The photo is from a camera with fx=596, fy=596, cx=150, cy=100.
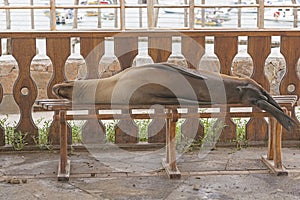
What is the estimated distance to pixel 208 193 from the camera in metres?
3.41

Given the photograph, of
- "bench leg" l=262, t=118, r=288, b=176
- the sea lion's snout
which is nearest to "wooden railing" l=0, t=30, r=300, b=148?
the sea lion's snout

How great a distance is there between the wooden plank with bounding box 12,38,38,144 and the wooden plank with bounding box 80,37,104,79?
0.36m

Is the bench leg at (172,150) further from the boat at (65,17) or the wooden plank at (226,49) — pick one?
the boat at (65,17)

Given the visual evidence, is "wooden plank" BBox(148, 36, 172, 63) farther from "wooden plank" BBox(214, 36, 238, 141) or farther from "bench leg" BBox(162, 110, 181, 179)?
"bench leg" BBox(162, 110, 181, 179)

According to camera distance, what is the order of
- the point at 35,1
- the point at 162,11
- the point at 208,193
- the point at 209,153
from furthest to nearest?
the point at 162,11 < the point at 35,1 < the point at 209,153 < the point at 208,193

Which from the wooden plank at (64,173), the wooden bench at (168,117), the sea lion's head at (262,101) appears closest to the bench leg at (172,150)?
the wooden bench at (168,117)

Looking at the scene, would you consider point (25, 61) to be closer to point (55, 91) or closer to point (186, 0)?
point (55, 91)

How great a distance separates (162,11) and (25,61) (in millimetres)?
7972

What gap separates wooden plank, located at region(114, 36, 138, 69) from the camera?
14.3ft

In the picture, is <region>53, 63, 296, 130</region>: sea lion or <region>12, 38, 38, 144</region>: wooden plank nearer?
<region>53, 63, 296, 130</region>: sea lion

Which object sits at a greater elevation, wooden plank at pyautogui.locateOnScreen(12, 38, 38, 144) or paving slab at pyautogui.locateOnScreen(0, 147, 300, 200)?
wooden plank at pyautogui.locateOnScreen(12, 38, 38, 144)

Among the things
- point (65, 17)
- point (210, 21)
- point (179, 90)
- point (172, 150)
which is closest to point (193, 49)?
point (179, 90)

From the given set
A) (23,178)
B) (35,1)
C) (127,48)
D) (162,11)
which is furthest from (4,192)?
(162,11)

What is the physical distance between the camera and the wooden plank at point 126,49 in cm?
437
